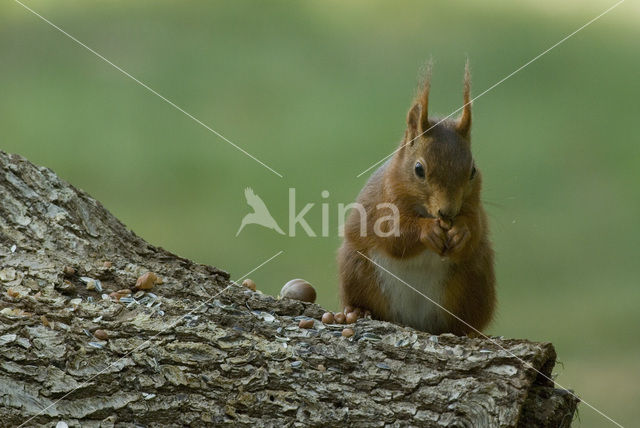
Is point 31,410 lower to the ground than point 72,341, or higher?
lower

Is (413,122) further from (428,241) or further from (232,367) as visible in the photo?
(232,367)

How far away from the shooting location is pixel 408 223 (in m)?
Result: 1.99

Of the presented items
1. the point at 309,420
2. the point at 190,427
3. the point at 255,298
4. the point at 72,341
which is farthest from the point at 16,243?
the point at 309,420

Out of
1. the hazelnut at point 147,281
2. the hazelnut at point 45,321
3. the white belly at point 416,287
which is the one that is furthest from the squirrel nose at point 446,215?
the hazelnut at point 45,321

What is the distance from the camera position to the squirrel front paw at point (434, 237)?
1916 mm

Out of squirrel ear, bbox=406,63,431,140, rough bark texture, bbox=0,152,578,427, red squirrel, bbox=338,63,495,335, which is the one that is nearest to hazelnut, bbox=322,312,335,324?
rough bark texture, bbox=0,152,578,427

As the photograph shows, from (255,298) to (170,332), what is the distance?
22 cm

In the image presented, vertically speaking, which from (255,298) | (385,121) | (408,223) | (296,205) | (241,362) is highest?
(385,121)

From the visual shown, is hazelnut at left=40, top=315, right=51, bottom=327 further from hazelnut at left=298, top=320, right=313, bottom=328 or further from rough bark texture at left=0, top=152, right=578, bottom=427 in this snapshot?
hazelnut at left=298, top=320, right=313, bottom=328

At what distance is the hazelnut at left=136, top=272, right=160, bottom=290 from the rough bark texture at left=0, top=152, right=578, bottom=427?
0.02 m

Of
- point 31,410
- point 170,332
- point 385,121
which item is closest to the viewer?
point 31,410

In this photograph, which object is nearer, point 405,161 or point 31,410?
point 31,410

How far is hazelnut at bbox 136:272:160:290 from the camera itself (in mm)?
1795

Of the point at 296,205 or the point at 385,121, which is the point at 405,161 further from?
the point at 385,121
